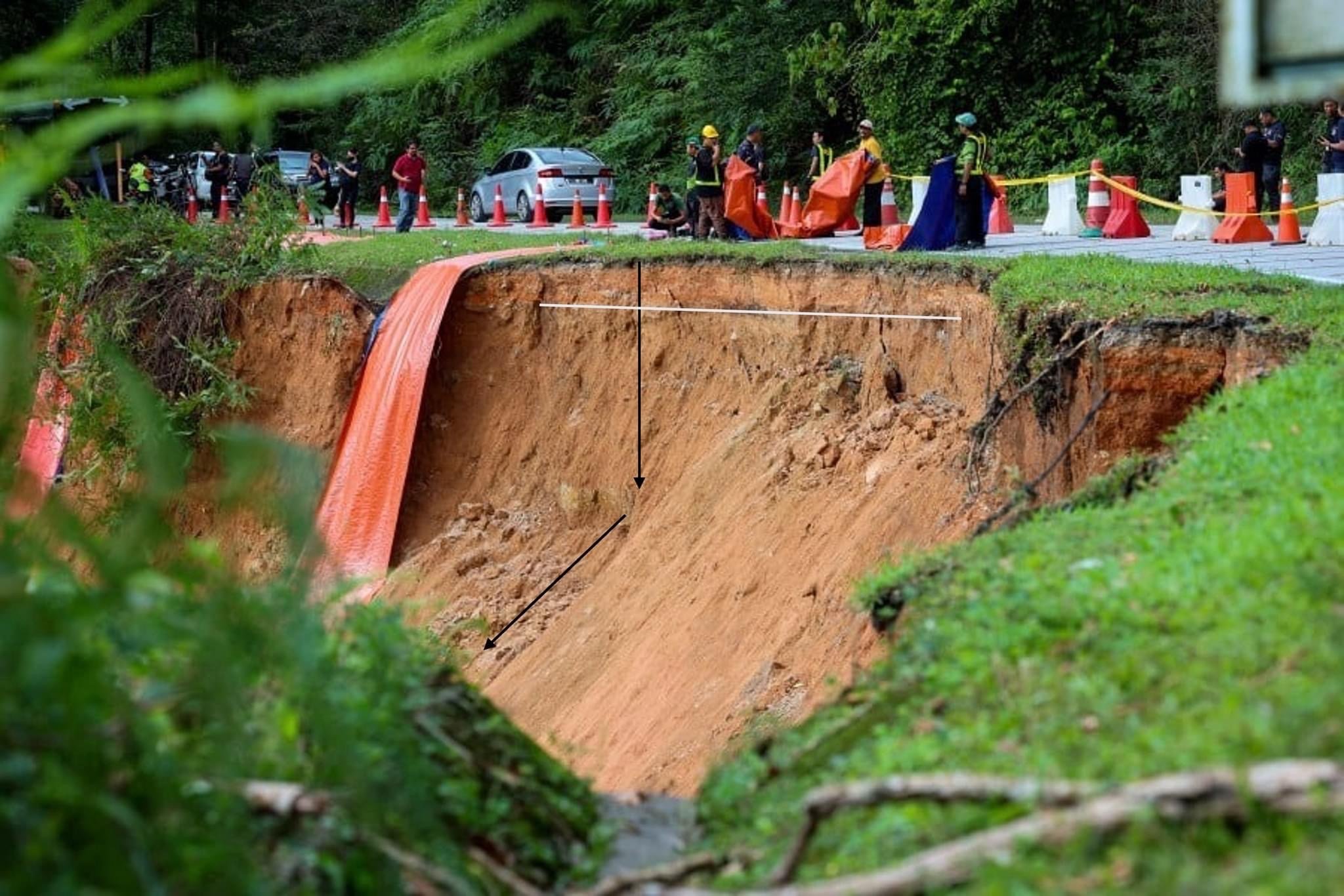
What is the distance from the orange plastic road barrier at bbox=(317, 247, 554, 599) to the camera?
54.8 feet

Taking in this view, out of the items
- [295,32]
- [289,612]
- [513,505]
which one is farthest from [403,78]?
[295,32]

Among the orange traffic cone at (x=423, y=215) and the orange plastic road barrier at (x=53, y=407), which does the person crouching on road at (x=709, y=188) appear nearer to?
the orange plastic road barrier at (x=53, y=407)

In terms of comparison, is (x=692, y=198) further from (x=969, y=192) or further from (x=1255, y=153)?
(x=1255, y=153)

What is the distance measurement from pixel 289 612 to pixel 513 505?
40.4 ft

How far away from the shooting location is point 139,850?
4152 mm

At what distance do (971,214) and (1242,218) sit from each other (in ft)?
9.78

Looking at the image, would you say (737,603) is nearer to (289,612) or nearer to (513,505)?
(513,505)

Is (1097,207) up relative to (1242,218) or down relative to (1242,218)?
up

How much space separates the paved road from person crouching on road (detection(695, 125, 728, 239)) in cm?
114

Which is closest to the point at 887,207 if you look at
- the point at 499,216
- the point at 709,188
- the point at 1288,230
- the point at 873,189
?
the point at 873,189
